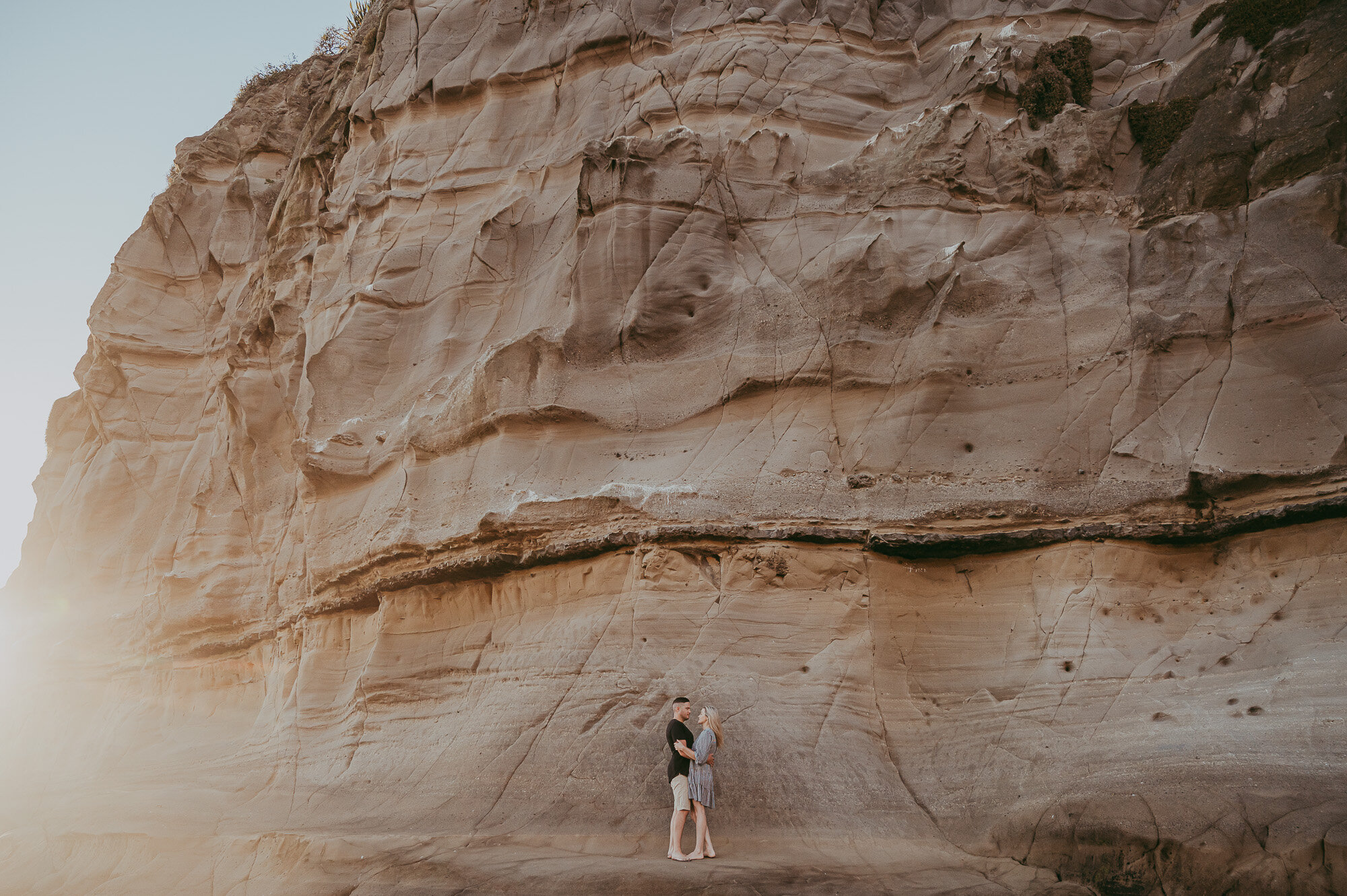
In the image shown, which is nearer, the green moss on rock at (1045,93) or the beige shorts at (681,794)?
the beige shorts at (681,794)

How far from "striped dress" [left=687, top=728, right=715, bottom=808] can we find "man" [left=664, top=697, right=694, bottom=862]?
6cm

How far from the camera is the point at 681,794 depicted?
7.90 meters

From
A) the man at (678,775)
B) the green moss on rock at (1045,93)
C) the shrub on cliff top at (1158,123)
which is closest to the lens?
the man at (678,775)

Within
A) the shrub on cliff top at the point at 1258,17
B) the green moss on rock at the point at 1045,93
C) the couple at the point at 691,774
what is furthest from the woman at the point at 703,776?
the shrub on cliff top at the point at 1258,17

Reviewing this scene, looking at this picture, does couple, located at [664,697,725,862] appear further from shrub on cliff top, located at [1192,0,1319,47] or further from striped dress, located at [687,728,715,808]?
shrub on cliff top, located at [1192,0,1319,47]

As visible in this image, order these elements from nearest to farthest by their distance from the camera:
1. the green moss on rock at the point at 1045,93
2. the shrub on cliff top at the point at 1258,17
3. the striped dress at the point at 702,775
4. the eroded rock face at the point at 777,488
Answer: the striped dress at the point at 702,775 < the eroded rock face at the point at 777,488 < the shrub on cliff top at the point at 1258,17 < the green moss on rock at the point at 1045,93

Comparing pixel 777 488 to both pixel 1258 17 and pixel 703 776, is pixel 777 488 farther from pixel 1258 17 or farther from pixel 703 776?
pixel 1258 17

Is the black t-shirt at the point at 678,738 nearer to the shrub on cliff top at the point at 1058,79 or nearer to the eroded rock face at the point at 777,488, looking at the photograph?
the eroded rock face at the point at 777,488

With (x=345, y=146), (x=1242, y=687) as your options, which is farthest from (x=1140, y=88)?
(x=345, y=146)

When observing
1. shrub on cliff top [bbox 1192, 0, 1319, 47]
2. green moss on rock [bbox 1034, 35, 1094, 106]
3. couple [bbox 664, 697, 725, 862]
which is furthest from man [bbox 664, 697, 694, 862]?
shrub on cliff top [bbox 1192, 0, 1319, 47]

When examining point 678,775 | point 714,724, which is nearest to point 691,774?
point 678,775

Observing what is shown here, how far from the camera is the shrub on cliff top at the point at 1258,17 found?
10766mm

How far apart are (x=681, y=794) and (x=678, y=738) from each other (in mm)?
418

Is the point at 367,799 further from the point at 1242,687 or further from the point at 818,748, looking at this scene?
the point at 1242,687
